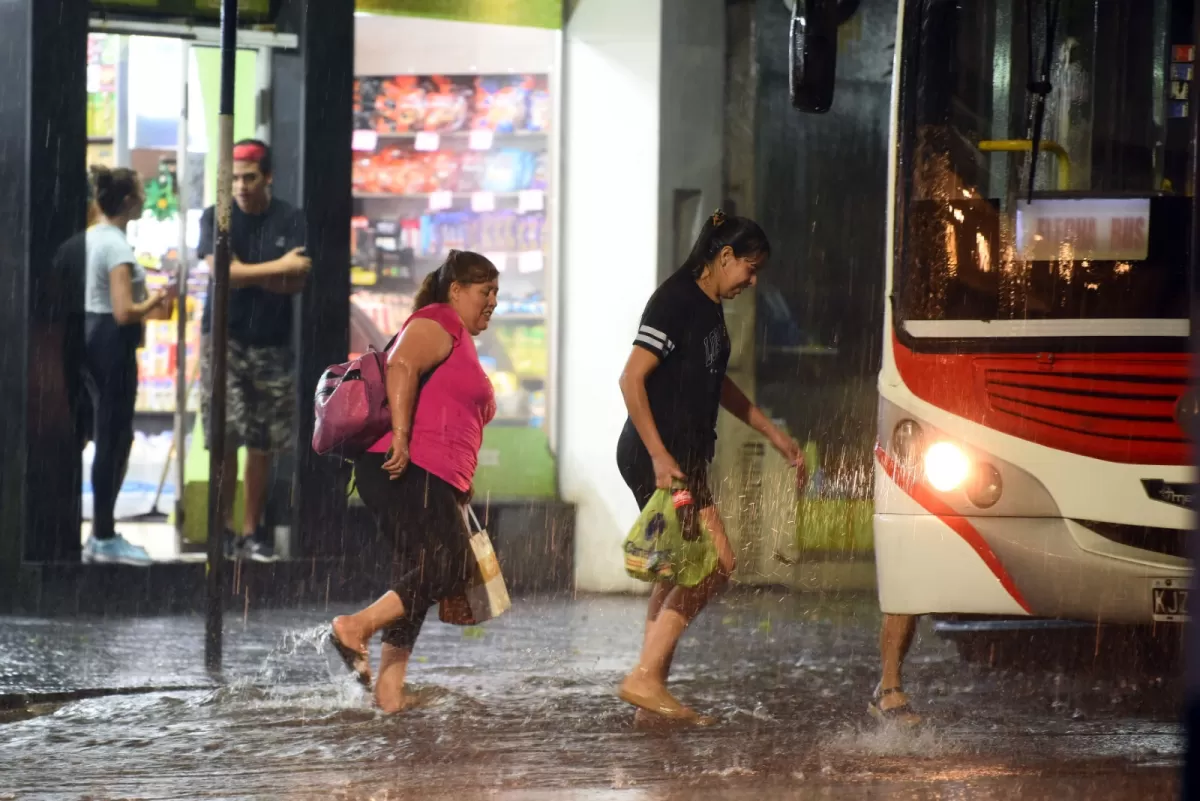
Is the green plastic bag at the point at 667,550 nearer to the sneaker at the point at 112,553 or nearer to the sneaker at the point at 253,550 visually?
the sneaker at the point at 253,550

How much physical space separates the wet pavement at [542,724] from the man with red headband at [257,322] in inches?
43.5

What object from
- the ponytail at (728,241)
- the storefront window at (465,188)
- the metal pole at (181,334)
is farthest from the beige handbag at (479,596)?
the storefront window at (465,188)

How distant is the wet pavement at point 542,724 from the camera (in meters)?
5.14

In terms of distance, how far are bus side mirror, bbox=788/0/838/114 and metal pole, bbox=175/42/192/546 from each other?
15.0 ft

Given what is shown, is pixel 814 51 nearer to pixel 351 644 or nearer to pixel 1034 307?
pixel 1034 307

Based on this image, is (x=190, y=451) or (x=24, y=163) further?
(x=190, y=451)

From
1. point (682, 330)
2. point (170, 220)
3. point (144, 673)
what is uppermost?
point (170, 220)

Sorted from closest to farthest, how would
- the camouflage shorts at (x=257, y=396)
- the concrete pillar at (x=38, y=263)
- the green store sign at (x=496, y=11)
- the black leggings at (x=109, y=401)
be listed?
the concrete pillar at (x=38, y=263) < the black leggings at (x=109, y=401) < the camouflage shorts at (x=257, y=396) < the green store sign at (x=496, y=11)

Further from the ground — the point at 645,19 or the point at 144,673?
the point at 645,19

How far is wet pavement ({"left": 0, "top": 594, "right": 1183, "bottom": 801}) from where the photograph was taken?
514cm

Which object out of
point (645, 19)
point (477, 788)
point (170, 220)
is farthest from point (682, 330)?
point (170, 220)

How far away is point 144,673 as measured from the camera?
703 centimetres

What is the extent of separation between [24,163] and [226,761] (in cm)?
466

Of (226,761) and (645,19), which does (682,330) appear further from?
(645,19)
